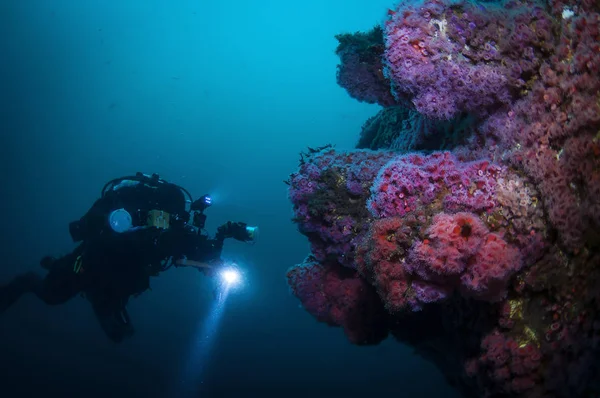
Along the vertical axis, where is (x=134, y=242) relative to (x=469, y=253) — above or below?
above

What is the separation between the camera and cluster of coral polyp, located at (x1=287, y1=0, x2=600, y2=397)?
7.46ft

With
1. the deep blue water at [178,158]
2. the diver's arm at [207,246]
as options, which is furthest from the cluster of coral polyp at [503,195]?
the diver's arm at [207,246]

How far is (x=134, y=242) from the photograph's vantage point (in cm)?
702

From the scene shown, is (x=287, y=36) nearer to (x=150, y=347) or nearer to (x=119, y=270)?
(x=150, y=347)

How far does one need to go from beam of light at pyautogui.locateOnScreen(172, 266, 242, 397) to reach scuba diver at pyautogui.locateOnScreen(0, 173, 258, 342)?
50cm

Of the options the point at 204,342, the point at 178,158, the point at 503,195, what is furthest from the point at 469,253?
the point at 178,158

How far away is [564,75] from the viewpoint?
7.70ft

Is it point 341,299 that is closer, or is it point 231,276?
point 341,299

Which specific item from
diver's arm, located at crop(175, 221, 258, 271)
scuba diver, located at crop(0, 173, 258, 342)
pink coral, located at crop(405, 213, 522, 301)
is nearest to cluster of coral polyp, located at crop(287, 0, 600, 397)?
pink coral, located at crop(405, 213, 522, 301)

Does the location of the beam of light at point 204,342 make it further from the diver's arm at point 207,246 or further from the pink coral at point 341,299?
the pink coral at point 341,299

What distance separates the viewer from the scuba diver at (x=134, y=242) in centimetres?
707

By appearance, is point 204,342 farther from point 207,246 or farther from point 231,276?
point 207,246

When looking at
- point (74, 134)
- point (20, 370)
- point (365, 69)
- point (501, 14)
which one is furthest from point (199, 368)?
point (74, 134)

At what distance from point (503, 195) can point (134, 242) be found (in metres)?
6.72
